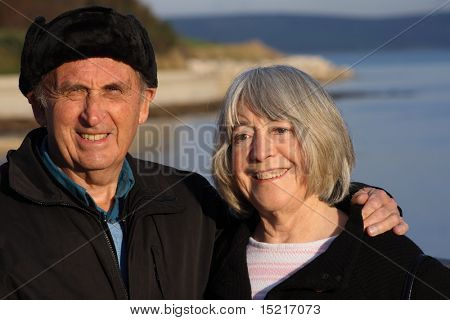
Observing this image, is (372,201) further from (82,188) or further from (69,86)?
(69,86)

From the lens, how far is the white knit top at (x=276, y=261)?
3516 mm

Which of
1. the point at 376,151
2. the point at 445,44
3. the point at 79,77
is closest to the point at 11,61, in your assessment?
the point at 376,151

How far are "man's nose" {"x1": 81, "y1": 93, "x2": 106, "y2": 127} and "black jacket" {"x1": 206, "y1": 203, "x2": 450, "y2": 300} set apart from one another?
0.76 metres

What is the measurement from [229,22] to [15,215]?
84.2m

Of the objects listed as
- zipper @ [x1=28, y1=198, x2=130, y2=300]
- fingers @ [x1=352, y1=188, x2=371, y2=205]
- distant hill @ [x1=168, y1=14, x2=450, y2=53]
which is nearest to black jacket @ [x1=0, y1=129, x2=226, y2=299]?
zipper @ [x1=28, y1=198, x2=130, y2=300]

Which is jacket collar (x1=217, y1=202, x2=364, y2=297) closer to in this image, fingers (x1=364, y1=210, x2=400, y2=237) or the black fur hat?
fingers (x1=364, y1=210, x2=400, y2=237)

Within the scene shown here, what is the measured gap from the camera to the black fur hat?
3.53 meters

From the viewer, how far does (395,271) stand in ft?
10.9

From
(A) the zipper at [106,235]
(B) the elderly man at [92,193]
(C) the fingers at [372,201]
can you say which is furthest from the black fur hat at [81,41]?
(C) the fingers at [372,201]

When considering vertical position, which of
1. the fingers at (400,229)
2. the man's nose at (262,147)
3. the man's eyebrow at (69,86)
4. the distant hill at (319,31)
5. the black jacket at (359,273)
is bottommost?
the black jacket at (359,273)

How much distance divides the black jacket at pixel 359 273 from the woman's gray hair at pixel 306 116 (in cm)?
15

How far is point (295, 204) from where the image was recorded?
360cm

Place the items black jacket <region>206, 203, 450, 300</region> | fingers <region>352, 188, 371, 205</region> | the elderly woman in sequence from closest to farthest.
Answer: black jacket <region>206, 203, 450, 300</region> < the elderly woman < fingers <region>352, 188, 371, 205</region>

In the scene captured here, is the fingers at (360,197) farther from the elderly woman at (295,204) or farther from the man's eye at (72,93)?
the man's eye at (72,93)
